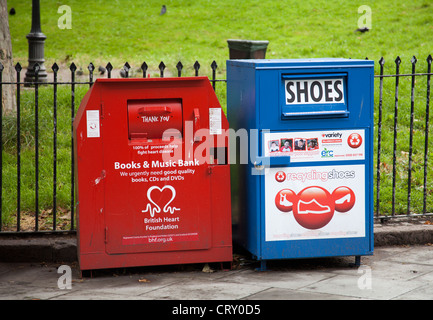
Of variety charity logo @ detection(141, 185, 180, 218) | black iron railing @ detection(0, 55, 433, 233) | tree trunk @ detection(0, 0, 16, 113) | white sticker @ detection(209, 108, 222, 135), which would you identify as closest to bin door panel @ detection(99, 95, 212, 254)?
variety charity logo @ detection(141, 185, 180, 218)

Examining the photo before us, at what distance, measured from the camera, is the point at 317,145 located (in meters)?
5.46

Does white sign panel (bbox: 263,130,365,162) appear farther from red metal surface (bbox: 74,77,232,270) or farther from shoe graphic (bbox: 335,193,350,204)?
red metal surface (bbox: 74,77,232,270)

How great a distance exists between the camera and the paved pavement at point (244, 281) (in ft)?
16.1

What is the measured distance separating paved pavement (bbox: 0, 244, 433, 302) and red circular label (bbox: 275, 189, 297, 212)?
1.82ft

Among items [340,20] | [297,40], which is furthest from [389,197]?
[340,20]

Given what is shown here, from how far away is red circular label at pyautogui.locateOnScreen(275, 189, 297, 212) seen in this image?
5438 mm

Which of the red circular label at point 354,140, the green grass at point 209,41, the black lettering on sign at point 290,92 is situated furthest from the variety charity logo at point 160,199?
the green grass at point 209,41

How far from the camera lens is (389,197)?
24.3ft

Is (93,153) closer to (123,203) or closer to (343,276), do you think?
(123,203)

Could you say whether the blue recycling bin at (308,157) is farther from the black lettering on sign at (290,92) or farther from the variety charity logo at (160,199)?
the variety charity logo at (160,199)

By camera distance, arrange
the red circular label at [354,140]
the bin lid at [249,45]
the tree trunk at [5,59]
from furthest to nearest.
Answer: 1. the bin lid at [249,45]
2. the tree trunk at [5,59]
3. the red circular label at [354,140]

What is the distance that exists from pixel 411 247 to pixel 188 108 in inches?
104

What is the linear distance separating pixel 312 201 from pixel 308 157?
371mm

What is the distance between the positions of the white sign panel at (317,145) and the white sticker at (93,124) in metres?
1.37
